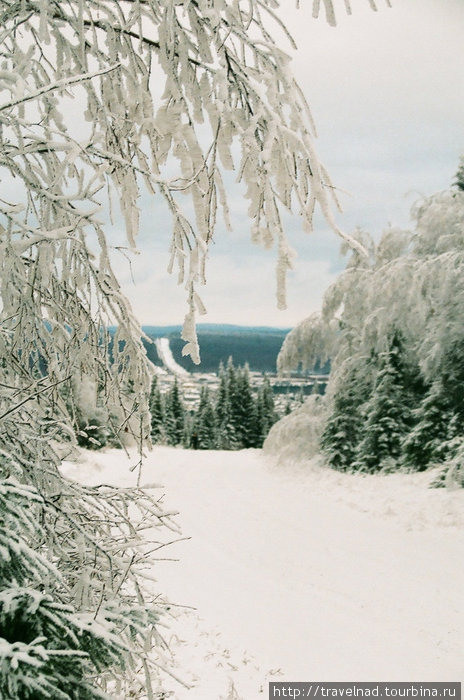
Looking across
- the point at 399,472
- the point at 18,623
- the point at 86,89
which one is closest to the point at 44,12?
the point at 86,89

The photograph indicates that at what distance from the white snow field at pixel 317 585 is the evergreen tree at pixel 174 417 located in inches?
1355

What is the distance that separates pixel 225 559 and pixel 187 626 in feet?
8.29

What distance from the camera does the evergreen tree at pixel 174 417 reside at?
1881 inches

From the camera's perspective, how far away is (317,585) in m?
7.70

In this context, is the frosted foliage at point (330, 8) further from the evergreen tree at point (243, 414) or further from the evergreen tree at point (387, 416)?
the evergreen tree at point (243, 414)

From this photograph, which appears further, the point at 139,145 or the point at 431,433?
the point at 431,433

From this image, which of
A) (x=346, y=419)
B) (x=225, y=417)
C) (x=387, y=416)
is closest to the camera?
(x=387, y=416)

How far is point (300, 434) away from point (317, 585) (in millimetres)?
8539

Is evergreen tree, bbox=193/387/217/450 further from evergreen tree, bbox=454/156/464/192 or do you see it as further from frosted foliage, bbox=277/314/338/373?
evergreen tree, bbox=454/156/464/192

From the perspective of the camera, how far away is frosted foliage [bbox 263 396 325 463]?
15.8 metres

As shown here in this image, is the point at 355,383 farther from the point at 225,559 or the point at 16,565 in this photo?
the point at 16,565

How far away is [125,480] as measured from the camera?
1559 centimetres

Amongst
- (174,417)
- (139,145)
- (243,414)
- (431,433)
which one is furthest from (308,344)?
(174,417)

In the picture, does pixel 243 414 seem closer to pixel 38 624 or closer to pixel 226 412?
pixel 226 412
